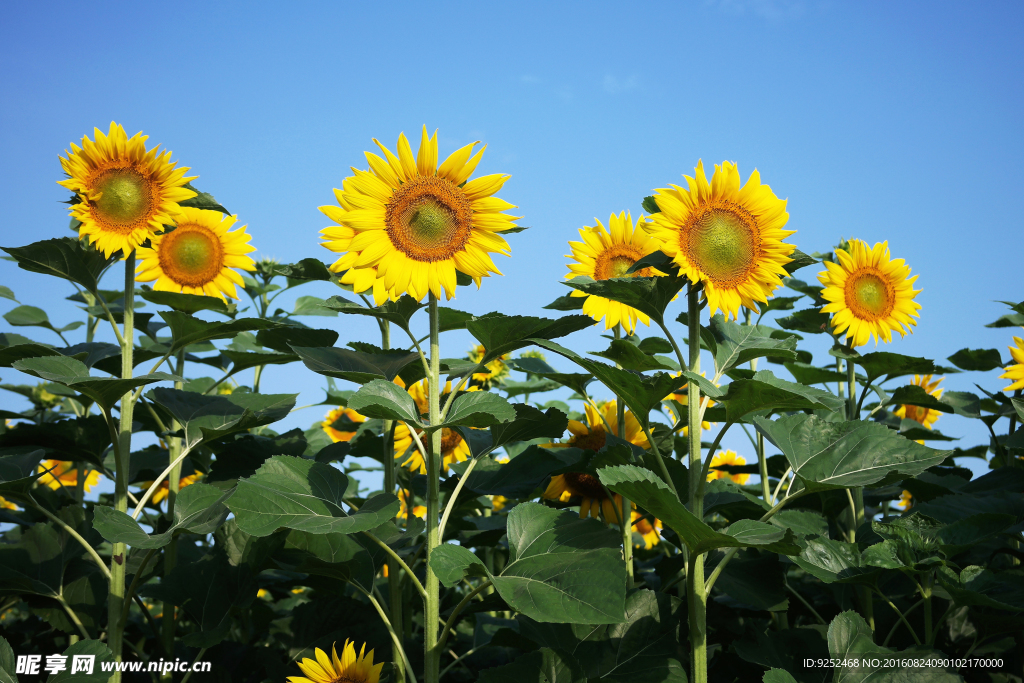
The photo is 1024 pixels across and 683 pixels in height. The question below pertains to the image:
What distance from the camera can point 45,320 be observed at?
432cm

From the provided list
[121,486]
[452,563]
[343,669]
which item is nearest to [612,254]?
[452,563]

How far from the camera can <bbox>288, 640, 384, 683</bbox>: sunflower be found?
7.45 ft

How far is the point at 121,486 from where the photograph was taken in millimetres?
2584

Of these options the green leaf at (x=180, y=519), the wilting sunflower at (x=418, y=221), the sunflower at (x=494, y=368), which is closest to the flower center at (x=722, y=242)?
the wilting sunflower at (x=418, y=221)

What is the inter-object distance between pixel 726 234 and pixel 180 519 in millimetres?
1934

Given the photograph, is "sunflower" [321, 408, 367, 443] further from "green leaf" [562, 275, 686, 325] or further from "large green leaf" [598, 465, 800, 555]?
"large green leaf" [598, 465, 800, 555]

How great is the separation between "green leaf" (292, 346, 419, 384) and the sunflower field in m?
0.01

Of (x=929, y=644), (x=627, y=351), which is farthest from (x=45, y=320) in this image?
(x=929, y=644)

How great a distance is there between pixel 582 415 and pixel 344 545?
1.24m

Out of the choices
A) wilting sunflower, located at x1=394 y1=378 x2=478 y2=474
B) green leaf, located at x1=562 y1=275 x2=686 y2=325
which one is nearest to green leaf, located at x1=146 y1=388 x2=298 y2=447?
wilting sunflower, located at x1=394 y1=378 x2=478 y2=474

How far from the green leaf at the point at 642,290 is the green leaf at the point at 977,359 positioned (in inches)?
87.4

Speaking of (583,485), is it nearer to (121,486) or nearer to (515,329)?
(515,329)

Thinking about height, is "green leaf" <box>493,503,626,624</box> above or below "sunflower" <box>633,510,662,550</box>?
below

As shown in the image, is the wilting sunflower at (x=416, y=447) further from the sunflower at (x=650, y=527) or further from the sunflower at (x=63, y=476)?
the sunflower at (x=63, y=476)
